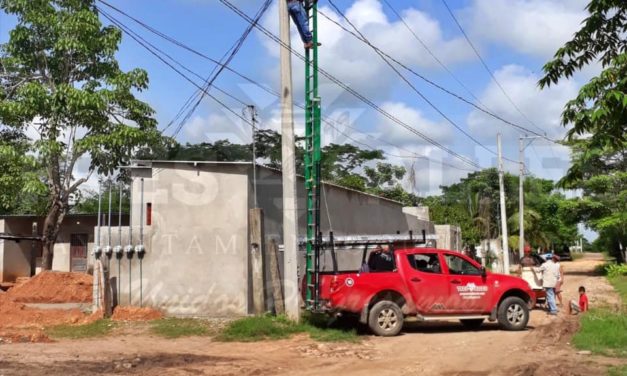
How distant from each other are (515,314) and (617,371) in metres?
4.83

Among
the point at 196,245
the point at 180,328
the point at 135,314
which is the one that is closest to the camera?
the point at 180,328

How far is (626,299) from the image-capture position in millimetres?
22000

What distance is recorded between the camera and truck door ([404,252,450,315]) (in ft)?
41.1

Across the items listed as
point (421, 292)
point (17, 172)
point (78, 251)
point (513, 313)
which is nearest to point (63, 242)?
point (78, 251)

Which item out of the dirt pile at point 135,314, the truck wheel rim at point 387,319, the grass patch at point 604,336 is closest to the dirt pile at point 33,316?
the dirt pile at point 135,314

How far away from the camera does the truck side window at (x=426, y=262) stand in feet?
41.7

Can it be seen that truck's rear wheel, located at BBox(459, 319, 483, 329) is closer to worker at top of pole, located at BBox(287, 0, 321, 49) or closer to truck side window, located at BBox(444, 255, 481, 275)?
truck side window, located at BBox(444, 255, 481, 275)

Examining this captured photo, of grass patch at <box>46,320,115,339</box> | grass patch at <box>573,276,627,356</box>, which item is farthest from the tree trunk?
grass patch at <box>573,276,627,356</box>

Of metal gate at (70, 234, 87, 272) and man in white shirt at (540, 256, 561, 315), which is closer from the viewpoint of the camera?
man in white shirt at (540, 256, 561, 315)

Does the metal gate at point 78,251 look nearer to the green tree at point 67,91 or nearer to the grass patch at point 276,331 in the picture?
the green tree at point 67,91

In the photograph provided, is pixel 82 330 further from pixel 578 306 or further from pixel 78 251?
pixel 78 251

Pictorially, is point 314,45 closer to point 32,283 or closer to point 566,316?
point 566,316

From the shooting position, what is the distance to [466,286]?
1290 centimetres

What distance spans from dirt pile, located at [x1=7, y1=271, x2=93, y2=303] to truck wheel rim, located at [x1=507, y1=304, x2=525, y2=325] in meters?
10.6
